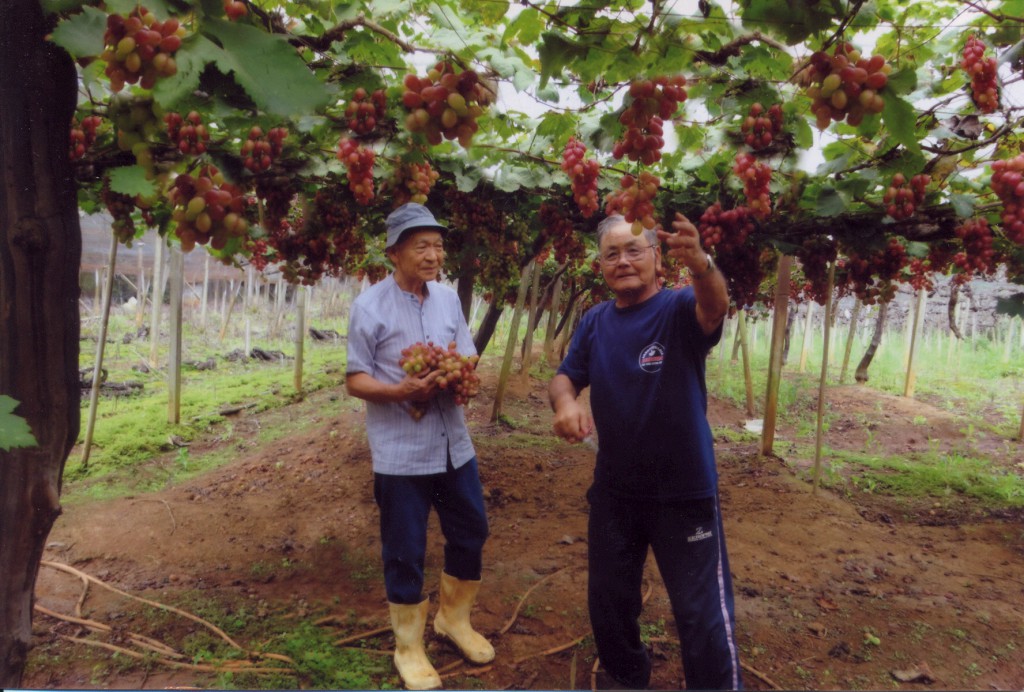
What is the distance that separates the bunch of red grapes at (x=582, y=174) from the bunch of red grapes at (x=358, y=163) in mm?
679

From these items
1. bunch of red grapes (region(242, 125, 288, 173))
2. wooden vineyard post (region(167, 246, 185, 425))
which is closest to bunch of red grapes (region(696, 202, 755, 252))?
bunch of red grapes (region(242, 125, 288, 173))

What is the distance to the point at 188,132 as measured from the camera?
5.04ft

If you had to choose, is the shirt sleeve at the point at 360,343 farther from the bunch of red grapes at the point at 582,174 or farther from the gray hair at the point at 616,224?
the bunch of red grapes at the point at 582,174

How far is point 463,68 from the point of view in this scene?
1.14m

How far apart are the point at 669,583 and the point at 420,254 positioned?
116cm

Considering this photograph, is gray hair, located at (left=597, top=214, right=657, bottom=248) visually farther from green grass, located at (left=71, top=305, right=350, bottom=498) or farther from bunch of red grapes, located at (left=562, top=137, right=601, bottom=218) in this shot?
green grass, located at (left=71, top=305, right=350, bottom=498)

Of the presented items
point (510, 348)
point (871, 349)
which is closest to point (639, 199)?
point (510, 348)

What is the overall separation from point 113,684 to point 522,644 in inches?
50.1

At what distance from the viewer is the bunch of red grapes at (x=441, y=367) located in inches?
69.0

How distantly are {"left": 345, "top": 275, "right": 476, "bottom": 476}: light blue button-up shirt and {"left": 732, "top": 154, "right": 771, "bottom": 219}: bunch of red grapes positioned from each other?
1.21m

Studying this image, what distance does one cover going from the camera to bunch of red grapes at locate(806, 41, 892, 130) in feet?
3.20

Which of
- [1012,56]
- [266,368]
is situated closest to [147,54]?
[1012,56]

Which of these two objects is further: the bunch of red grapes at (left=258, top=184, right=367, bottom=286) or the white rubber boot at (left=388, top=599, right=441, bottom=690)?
the bunch of red grapes at (left=258, top=184, right=367, bottom=286)

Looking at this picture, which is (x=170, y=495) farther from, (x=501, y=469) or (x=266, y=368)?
(x=266, y=368)
